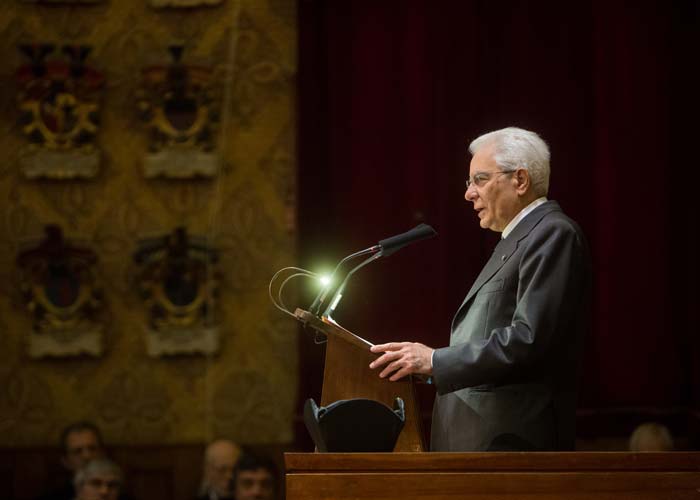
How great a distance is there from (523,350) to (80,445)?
270 cm

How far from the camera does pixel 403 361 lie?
82.1 inches

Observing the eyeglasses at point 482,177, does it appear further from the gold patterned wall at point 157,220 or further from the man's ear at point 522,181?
the gold patterned wall at point 157,220

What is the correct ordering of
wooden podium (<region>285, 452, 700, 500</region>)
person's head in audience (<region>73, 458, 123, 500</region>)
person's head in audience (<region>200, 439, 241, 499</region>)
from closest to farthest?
wooden podium (<region>285, 452, 700, 500</region>), person's head in audience (<region>73, 458, 123, 500</region>), person's head in audience (<region>200, 439, 241, 499</region>)

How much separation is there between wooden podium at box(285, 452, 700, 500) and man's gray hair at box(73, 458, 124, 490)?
2.29 meters

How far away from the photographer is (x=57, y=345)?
4.45 meters

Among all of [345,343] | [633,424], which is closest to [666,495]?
[345,343]

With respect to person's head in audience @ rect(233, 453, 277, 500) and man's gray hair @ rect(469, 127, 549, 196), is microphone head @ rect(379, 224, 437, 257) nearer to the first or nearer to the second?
man's gray hair @ rect(469, 127, 549, 196)

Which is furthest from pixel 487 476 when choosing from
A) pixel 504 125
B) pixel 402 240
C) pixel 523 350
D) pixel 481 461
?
pixel 504 125

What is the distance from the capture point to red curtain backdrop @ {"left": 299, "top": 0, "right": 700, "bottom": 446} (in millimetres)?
4297

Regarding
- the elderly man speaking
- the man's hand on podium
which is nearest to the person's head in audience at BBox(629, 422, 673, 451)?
the elderly man speaking

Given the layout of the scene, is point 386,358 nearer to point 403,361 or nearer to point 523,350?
point 403,361

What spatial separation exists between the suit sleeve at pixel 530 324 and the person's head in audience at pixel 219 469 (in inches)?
88.1

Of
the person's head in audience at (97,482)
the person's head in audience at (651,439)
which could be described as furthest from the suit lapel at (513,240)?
the person's head in audience at (97,482)

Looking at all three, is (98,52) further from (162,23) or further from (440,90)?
(440,90)
